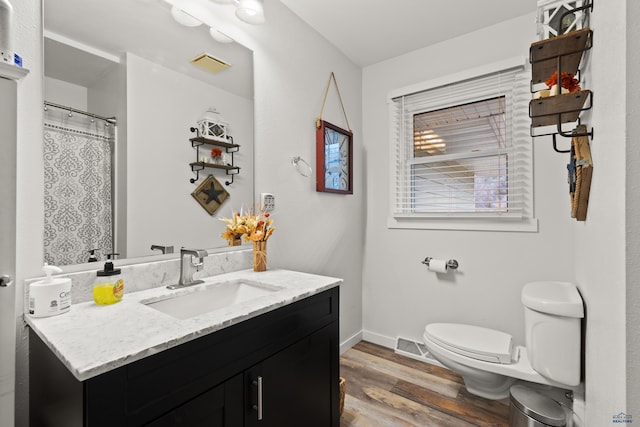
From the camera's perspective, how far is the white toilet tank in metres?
1.41

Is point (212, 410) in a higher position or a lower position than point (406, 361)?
higher

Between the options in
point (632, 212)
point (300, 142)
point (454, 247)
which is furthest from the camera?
point (454, 247)

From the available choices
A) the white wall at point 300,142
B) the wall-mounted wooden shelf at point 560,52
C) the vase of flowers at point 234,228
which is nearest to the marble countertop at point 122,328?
the vase of flowers at point 234,228

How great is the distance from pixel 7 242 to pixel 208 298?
718mm

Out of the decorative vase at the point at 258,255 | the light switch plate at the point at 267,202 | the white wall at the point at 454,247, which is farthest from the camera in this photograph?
the white wall at the point at 454,247

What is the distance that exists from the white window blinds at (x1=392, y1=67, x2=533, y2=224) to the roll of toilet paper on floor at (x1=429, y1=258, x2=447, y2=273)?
0.35 metres

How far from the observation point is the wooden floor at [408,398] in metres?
1.67

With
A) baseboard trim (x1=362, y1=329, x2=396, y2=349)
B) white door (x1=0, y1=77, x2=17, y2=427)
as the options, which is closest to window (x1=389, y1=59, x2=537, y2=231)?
baseboard trim (x1=362, y1=329, x2=396, y2=349)

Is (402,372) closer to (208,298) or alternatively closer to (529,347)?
(529,347)

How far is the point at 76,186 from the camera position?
3.60 feet

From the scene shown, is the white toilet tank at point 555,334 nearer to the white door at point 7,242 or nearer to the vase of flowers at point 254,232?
the vase of flowers at point 254,232

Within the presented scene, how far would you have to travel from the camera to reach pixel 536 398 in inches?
58.2

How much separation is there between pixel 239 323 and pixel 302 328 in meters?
0.35

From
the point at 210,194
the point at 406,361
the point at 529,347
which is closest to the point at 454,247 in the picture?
the point at 529,347
